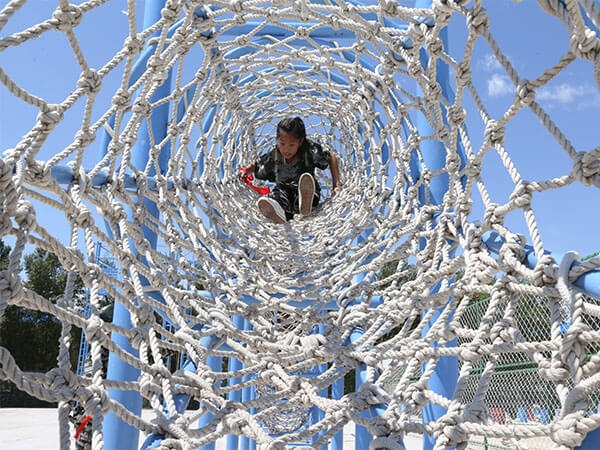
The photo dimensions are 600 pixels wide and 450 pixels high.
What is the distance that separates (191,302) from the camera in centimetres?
99

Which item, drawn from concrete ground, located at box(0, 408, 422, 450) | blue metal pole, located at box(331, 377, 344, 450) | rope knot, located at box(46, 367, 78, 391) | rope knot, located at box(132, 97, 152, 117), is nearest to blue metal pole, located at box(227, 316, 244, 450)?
→ blue metal pole, located at box(331, 377, 344, 450)

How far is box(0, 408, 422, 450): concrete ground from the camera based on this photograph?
442 centimetres

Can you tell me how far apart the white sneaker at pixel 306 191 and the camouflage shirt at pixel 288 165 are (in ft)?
0.90

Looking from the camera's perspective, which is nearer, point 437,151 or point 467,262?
point 467,262

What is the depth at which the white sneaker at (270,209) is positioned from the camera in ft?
7.14

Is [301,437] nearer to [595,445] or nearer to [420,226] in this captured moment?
[595,445]

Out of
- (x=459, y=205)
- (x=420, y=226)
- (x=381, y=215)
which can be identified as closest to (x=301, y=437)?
(x=459, y=205)

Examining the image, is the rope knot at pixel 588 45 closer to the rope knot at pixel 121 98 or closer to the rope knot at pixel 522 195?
the rope knot at pixel 522 195

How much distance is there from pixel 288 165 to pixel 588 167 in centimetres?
223

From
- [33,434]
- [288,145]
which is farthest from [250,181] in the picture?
[33,434]

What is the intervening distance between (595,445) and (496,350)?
0.17m

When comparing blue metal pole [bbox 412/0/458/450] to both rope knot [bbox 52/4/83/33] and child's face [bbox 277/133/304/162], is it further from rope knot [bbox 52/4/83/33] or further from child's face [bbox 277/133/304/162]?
child's face [bbox 277/133/304/162]

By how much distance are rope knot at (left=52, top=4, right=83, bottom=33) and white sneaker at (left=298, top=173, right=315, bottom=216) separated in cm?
162

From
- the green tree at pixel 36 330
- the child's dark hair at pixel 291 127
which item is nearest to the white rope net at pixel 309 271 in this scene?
the child's dark hair at pixel 291 127
